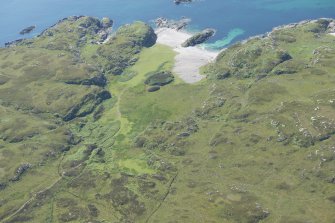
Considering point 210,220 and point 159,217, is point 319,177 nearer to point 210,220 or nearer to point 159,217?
point 210,220

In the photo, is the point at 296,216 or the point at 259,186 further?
the point at 259,186

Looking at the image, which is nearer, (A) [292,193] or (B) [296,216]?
(B) [296,216]

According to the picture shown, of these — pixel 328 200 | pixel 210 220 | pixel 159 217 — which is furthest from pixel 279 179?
pixel 159 217

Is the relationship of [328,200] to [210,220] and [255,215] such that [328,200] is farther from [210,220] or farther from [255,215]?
[210,220]

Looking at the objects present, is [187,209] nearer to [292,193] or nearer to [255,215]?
[255,215]

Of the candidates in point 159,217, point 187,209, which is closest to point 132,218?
point 159,217

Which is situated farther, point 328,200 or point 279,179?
point 279,179

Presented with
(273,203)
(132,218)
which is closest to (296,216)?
(273,203)
